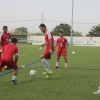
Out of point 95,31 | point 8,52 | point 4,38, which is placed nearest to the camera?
point 8,52

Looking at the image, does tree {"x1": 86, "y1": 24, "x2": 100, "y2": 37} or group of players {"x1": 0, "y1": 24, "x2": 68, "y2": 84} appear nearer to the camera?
group of players {"x1": 0, "y1": 24, "x2": 68, "y2": 84}

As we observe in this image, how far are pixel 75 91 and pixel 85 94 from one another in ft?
1.25

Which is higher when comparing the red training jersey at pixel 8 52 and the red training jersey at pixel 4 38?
the red training jersey at pixel 4 38

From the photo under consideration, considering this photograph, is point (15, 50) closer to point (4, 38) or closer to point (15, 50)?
point (15, 50)

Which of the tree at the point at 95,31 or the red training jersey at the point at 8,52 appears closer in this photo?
the red training jersey at the point at 8,52

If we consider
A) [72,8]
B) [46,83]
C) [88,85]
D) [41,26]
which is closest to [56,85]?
[46,83]

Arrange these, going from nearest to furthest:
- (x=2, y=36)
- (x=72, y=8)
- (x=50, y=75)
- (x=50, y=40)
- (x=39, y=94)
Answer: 1. (x=39, y=94)
2. (x=50, y=40)
3. (x=50, y=75)
4. (x=2, y=36)
5. (x=72, y=8)

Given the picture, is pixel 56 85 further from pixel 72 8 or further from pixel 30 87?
pixel 72 8

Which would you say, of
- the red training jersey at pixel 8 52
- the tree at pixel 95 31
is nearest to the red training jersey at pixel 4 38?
the red training jersey at pixel 8 52

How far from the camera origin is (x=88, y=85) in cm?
688

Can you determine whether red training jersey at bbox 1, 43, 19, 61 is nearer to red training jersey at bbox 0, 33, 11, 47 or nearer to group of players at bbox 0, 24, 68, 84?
group of players at bbox 0, 24, 68, 84

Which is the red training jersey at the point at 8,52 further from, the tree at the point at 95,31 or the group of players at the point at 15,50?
the tree at the point at 95,31

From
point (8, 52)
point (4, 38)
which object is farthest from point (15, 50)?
point (4, 38)

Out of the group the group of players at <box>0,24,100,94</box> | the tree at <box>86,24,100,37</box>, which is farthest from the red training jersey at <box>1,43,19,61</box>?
the tree at <box>86,24,100,37</box>
